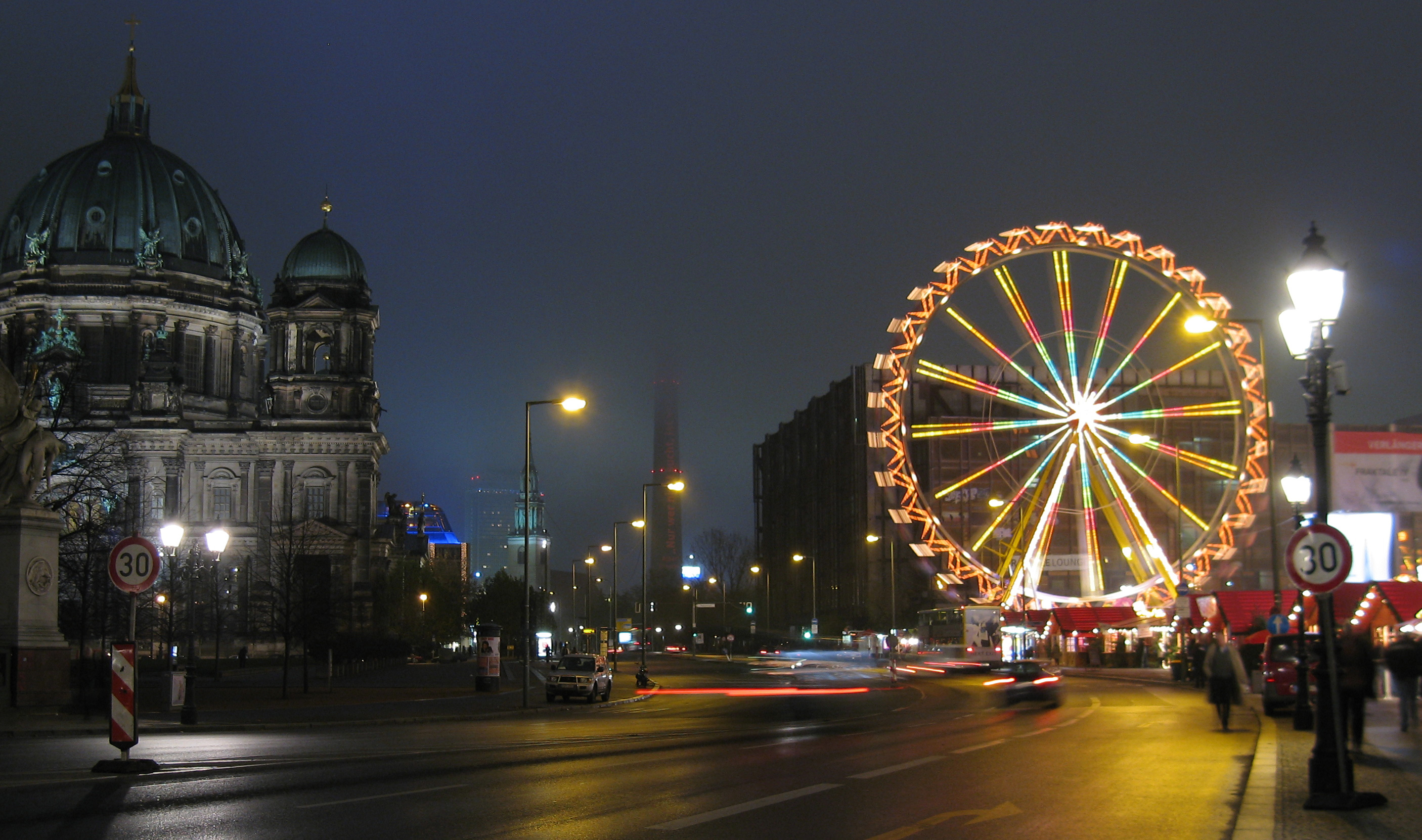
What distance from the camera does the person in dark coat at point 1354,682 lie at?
20219 mm

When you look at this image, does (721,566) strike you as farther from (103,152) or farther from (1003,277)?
(1003,277)

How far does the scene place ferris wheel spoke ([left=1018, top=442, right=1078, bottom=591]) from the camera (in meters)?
55.9

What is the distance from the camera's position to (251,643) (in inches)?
4259

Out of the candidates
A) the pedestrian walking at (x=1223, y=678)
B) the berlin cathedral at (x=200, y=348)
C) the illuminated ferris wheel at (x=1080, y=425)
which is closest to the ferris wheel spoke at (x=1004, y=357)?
the illuminated ferris wheel at (x=1080, y=425)

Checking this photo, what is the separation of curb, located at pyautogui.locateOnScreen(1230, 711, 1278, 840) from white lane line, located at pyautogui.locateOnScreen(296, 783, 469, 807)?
26.8ft

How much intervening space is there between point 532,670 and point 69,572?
1188 inches

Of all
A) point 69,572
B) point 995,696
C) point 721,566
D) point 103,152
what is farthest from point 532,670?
point 721,566

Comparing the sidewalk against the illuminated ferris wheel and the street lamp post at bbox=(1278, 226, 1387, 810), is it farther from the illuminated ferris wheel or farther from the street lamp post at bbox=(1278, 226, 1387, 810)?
the illuminated ferris wheel

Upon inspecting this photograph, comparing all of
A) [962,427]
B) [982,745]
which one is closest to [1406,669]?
[982,745]

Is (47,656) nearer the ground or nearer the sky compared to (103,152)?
nearer the ground

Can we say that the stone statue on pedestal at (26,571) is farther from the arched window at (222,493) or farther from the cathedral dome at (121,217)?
the cathedral dome at (121,217)

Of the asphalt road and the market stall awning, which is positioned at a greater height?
the market stall awning

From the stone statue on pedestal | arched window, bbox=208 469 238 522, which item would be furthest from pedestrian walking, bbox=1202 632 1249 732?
arched window, bbox=208 469 238 522

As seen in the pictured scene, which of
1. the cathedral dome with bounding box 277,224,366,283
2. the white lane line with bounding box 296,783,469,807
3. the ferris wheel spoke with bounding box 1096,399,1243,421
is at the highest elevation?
the cathedral dome with bounding box 277,224,366,283
